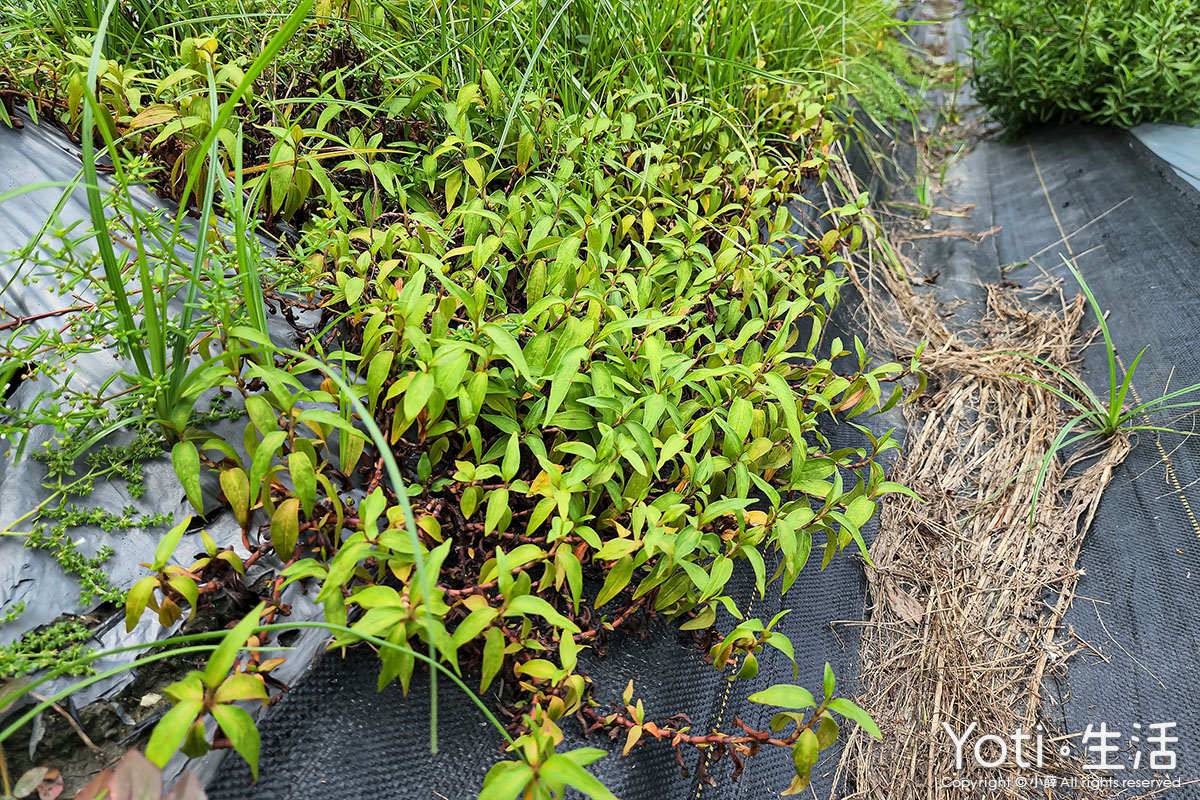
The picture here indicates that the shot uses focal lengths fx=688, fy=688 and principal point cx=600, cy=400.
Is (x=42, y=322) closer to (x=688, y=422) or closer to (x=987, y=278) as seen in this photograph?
(x=688, y=422)

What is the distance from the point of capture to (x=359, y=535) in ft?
3.05

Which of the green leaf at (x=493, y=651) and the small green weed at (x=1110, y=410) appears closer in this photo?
the green leaf at (x=493, y=651)

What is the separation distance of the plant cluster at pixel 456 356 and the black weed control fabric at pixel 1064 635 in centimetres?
7

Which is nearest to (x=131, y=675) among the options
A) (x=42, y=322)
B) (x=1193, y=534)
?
(x=42, y=322)

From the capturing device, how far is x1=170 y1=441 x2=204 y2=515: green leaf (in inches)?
36.8

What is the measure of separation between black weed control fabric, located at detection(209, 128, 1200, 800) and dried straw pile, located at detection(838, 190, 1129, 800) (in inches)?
2.4

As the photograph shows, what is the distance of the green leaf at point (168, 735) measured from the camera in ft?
2.34

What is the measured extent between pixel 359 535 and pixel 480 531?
232 millimetres

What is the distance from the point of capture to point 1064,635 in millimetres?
1491

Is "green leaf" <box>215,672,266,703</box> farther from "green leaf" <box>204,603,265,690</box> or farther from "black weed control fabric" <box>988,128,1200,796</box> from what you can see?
"black weed control fabric" <box>988,128,1200,796</box>

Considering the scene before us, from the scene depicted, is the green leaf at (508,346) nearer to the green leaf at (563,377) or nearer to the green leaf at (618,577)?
the green leaf at (563,377)

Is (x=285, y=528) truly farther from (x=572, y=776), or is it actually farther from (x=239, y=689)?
(x=572, y=776)

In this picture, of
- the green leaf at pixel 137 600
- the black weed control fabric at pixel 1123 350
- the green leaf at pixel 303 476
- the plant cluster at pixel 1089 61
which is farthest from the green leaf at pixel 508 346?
the plant cluster at pixel 1089 61

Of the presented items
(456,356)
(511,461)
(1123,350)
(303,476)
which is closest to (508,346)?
(456,356)
